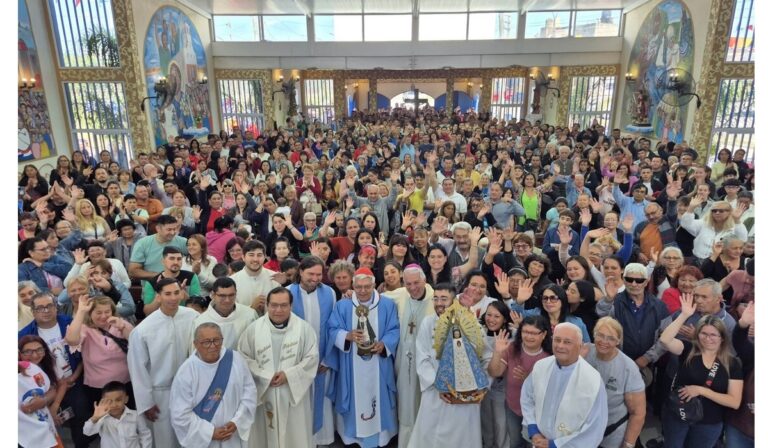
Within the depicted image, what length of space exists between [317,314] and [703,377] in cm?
299

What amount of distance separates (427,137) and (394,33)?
10190 mm

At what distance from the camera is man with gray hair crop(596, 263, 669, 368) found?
3.66 metres

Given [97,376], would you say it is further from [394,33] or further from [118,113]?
[394,33]

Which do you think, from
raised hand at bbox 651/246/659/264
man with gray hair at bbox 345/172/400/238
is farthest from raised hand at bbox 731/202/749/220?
man with gray hair at bbox 345/172/400/238

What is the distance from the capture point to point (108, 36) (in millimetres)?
13445

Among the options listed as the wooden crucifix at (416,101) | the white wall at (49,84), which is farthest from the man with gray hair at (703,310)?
the wooden crucifix at (416,101)

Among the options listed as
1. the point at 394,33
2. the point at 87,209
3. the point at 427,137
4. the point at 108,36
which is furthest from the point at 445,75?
the point at 87,209

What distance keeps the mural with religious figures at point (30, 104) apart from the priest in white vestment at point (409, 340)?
11.7 meters

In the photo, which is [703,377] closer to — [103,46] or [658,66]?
[658,66]

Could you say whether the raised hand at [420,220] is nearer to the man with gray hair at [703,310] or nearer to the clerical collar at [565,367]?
the man with gray hair at [703,310]

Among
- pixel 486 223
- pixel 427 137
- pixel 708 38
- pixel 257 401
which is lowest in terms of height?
pixel 257 401

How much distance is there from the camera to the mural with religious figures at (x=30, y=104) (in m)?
11.4

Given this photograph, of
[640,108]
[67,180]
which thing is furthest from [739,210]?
[640,108]

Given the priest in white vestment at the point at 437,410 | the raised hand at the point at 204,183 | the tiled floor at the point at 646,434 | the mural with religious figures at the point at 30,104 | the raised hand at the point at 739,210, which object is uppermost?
the mural with religious figures at the point at 30,104
